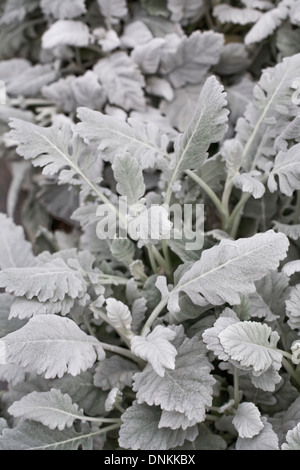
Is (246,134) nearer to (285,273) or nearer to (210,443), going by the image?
(285,273)

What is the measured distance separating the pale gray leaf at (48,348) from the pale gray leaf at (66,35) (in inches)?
24.9

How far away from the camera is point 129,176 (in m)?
0.81

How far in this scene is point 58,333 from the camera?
770 mm

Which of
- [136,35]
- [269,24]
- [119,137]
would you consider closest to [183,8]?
[136,35]

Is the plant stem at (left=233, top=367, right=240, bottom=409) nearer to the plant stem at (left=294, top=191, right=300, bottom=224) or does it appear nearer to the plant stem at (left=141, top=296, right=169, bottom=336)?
the plant stem at (left=141, top=296, right=169, bottom=336)

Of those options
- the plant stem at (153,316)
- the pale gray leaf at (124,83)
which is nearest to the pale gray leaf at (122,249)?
the plant stem at (153,316)

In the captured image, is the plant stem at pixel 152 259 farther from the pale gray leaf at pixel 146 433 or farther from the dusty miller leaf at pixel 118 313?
the pale gray leaf at pixel 146 433

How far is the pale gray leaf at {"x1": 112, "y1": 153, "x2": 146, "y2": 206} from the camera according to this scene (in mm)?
793

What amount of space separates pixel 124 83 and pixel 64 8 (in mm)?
213

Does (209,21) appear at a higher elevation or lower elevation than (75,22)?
lower

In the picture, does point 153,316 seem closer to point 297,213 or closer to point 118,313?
point 118,313

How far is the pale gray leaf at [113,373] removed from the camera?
84cm

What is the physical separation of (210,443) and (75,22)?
867mm
